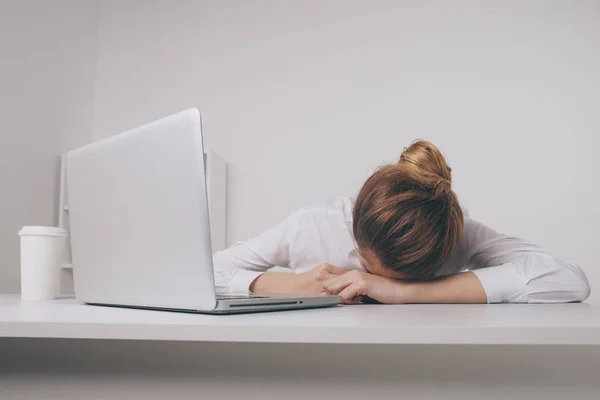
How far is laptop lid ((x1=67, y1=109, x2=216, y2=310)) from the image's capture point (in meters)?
0.69

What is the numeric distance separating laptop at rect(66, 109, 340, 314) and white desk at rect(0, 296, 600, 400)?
6cm

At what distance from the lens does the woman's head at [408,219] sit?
118cm

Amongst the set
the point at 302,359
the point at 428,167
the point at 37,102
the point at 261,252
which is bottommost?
the point at 302,359

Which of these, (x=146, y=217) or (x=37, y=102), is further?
(x=37, y=102)

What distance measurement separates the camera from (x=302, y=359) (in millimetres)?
677

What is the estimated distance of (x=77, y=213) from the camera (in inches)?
36.7

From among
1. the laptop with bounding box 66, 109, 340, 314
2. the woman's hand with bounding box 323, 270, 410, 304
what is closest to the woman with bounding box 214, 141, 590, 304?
the woman's hand with bounding box 323, 270, 410, 304

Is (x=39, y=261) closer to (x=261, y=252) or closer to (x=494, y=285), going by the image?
(x=261, y=252)

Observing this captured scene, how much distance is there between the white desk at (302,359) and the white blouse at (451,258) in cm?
58

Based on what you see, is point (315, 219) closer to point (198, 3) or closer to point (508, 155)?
point (508, 155)

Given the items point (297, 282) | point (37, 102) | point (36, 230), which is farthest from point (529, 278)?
point (37, 102)

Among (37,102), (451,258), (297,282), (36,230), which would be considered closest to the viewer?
(36,230)

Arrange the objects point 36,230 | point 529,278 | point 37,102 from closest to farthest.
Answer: point 36,230
point 529,278
point 37,102

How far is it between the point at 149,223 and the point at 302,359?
0.28 m
